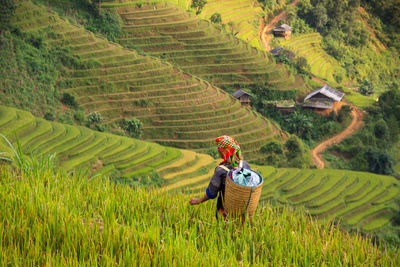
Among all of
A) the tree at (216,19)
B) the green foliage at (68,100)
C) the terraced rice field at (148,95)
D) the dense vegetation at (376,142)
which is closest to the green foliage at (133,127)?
the terraced rice field at (148,95)

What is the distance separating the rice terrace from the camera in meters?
2.72

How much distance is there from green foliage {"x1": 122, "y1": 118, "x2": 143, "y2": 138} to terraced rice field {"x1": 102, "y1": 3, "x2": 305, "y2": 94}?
948 centimetres

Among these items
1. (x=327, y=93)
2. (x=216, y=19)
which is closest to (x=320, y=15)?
(x=216, y=19)

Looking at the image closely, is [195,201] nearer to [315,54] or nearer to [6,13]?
[6,13]

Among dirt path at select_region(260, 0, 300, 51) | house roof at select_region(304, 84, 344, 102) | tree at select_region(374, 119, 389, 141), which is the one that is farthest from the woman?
dirt path at select_region(260, 0, 300, 51)

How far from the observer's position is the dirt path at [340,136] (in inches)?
1090

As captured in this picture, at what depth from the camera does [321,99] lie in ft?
107

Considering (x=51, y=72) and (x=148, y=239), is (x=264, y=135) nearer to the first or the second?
(x=51, y=72)

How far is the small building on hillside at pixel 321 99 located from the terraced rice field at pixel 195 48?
217cm

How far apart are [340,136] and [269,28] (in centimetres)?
1930

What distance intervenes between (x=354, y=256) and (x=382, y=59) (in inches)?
2082

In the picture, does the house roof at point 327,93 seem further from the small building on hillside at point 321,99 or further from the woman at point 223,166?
the woman at point 223,166

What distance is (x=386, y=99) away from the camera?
1356 inches

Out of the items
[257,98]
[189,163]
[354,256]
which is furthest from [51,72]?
[354,256]
